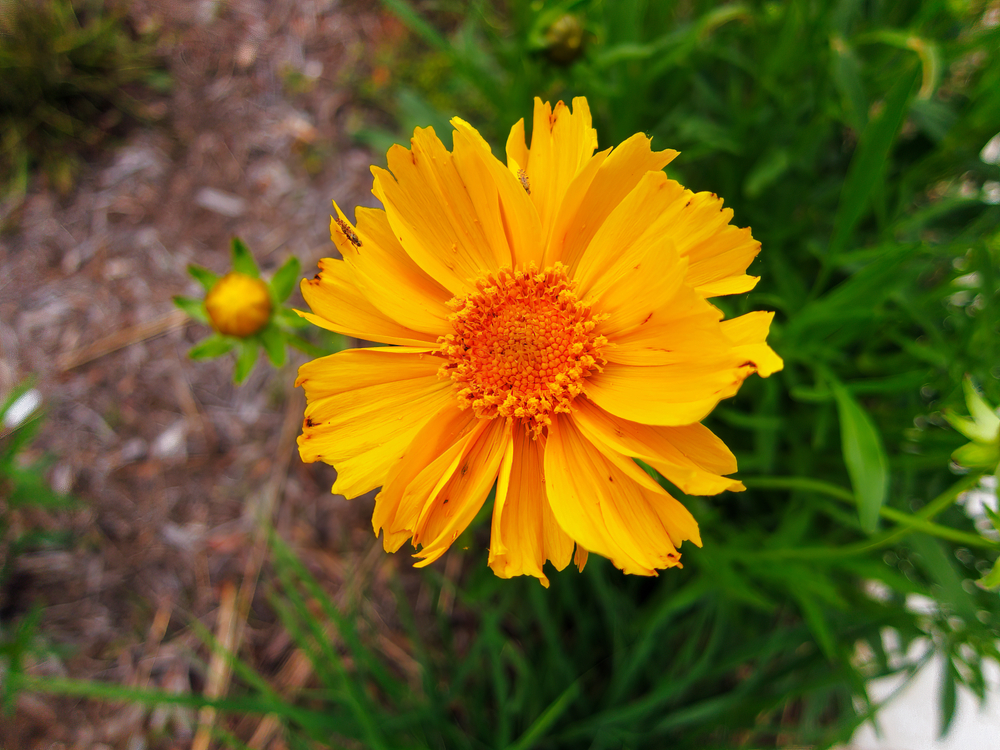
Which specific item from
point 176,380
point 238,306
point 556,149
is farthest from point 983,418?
point 176,380

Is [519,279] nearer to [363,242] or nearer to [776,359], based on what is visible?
[363,242]

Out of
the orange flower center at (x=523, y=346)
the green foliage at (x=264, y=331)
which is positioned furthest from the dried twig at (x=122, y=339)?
the orange flower center at (x=523, y=346)

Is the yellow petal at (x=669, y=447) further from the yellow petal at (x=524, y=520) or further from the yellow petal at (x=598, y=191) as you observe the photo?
the yellow petal at (x=598, y=191)

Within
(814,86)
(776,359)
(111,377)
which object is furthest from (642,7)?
(111,377)

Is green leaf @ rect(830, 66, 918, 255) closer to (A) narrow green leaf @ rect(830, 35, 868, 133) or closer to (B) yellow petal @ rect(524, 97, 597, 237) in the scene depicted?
(A) narrow green leaf @ rect(830, 35, 868, 133)

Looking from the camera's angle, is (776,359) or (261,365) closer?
(776,359)

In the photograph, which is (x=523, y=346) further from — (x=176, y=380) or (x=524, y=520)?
(x=176, y=380)

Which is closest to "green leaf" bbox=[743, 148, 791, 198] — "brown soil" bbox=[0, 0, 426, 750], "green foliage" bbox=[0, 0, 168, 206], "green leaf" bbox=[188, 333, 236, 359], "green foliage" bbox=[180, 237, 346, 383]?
"green foliage" bbox=[180, 237, 346, 383]
